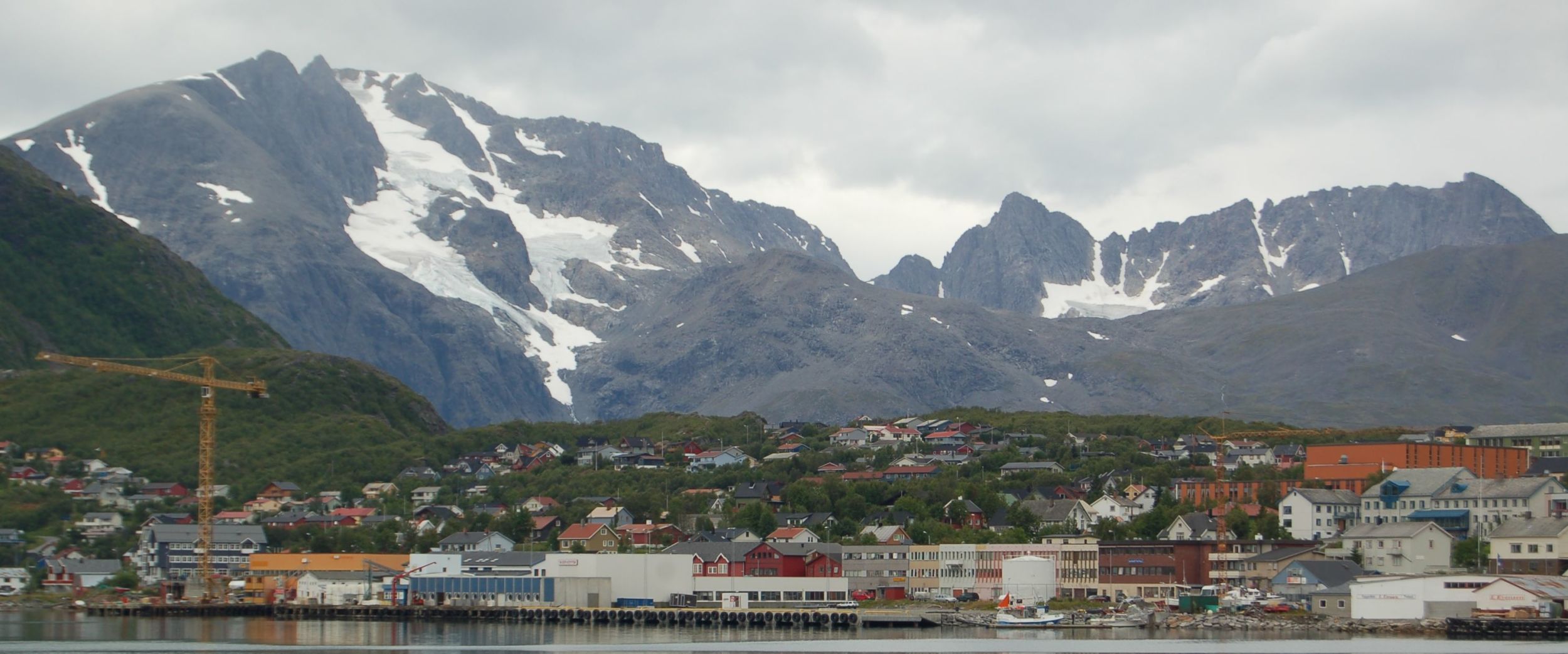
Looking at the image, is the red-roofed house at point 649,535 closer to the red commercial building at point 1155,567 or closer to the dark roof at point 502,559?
the dark roof at point 502,559

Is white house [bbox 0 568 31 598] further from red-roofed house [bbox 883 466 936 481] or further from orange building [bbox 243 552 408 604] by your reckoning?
red-roofed house [bbox 883 466 936 481]

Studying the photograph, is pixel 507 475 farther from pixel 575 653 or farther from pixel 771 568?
pixel 575 653

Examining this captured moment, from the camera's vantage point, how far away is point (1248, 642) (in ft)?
277

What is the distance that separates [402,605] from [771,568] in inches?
882

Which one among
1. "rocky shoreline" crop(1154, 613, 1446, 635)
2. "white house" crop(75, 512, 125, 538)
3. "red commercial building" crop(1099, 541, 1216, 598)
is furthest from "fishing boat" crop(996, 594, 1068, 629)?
"white house" crop(75, 512, 125, 538)

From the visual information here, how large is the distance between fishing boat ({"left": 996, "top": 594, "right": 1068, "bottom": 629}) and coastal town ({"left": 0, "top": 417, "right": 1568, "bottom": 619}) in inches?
226

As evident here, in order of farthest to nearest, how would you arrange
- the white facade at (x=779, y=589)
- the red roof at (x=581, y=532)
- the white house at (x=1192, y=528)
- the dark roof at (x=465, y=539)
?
the red roof at (x=581, y=532)
the dark roof at (x=465, y=539)
the white house at (x=1192, y=528)
the white facade at (x=779, y=589)

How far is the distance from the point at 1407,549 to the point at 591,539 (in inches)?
2214

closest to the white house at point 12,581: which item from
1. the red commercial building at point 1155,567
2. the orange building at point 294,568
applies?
the orange building at point 294,568

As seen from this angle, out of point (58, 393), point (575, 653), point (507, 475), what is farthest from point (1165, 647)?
point (58, 393)

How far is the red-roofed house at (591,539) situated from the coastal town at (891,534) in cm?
35

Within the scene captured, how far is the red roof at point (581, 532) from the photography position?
13312 centimetres

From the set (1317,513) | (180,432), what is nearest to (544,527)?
(180,432)

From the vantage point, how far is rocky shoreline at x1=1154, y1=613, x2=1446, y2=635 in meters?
90.4
